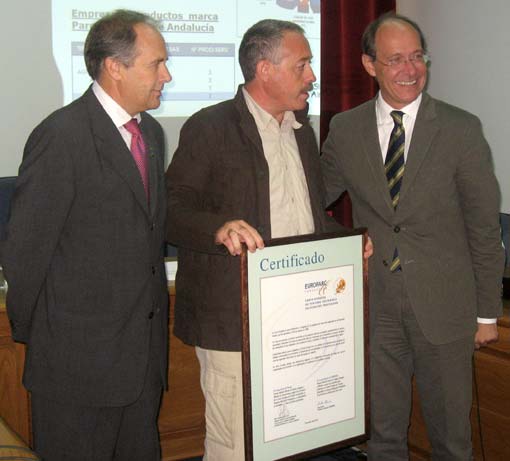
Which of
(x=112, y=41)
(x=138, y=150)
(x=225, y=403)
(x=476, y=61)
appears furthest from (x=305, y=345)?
(x=476, y=61)

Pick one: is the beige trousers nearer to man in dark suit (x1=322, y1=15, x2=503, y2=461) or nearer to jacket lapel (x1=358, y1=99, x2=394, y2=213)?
man in dark suit (x1=322, y1=15, x2=503, y2=461)

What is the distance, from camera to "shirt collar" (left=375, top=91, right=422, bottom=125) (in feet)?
8.63

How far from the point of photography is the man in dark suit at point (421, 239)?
254 centimetres

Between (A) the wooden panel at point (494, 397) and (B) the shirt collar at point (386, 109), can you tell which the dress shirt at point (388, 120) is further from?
(A) the wooden panel at point (494, 397)

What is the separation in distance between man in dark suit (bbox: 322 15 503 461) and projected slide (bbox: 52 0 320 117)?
5.52 feet

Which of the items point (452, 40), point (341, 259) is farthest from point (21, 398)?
point (452, 40)

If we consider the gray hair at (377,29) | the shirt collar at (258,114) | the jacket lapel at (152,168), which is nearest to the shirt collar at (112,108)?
the jacket lapel at (152,168)

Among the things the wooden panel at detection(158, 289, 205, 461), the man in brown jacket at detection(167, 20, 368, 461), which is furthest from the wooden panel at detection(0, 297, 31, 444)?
the man in brown jacket at detection(167, 20, 368, 461)

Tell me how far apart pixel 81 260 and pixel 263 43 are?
85 centimetres

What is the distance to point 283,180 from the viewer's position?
7.95 ft

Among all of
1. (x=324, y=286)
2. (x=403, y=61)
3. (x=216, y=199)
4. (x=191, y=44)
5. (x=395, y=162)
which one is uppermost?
(x=191, y=44)

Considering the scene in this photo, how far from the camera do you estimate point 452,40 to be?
445cm

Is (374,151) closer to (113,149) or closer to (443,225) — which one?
(443,225)

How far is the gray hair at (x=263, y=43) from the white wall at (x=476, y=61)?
2035 mm
